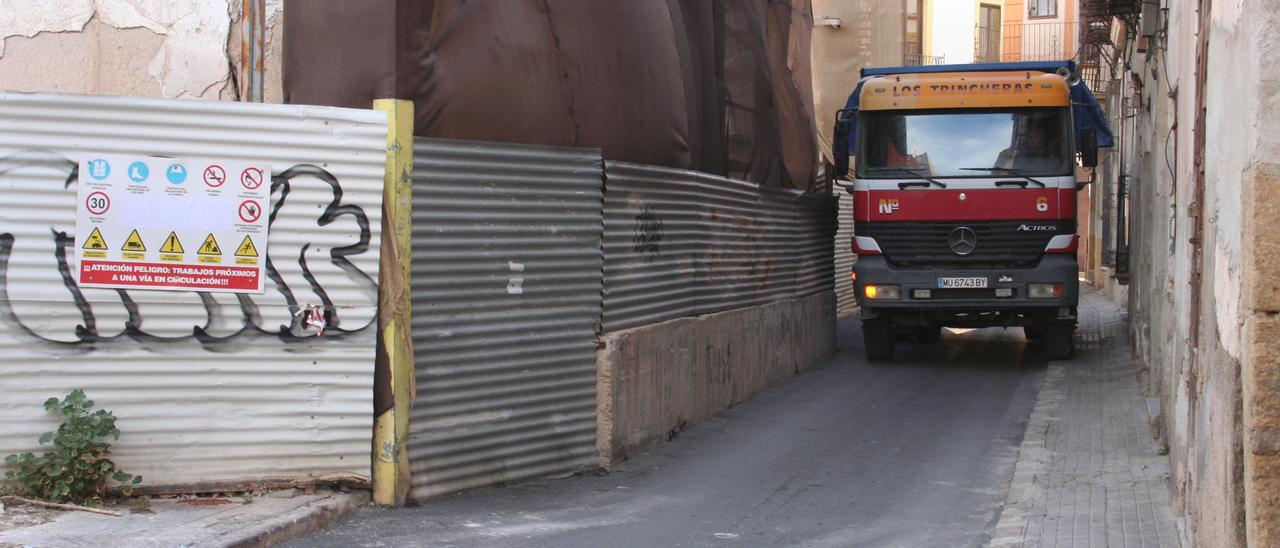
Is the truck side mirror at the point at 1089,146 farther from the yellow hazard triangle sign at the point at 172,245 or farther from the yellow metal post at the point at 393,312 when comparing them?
the yellow hazard triangle sign at the point at 172,245

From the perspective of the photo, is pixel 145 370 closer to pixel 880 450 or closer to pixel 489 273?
pixel 489 273

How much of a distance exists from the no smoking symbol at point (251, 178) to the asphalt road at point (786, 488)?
1.78 metres

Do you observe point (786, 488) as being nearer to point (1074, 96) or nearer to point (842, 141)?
point (842, 141)

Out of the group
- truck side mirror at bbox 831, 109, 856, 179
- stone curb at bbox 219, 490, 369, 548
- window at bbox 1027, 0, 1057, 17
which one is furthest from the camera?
window at bbox 1027, 0, 1057, 17

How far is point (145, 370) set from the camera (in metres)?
6.38

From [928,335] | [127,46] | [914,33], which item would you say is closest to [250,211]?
[127,46]

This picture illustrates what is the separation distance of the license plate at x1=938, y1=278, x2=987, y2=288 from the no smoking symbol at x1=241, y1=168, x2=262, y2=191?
30.2ft

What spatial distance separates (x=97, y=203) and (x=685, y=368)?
5.00m

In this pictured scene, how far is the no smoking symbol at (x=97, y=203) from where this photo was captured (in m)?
6.25

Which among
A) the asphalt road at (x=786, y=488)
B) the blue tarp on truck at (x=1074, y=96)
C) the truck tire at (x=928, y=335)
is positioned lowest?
the asphalt road at (x=786, y=488)

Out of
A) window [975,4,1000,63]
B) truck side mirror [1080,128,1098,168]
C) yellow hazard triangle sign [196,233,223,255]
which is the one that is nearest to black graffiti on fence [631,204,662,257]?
yellow hazard triangle sign [196,233,223,255]

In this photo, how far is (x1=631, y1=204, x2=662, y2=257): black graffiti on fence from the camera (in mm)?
9211

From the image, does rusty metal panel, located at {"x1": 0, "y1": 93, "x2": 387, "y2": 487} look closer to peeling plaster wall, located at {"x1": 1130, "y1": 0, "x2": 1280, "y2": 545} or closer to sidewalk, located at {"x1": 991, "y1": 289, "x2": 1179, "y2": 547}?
sidewalk, located at {"x1": 991, "y1": 289, "x2": 1179, "y2": 547}

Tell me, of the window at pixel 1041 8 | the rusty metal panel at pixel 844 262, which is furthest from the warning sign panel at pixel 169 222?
the window at pixel 1041 8
